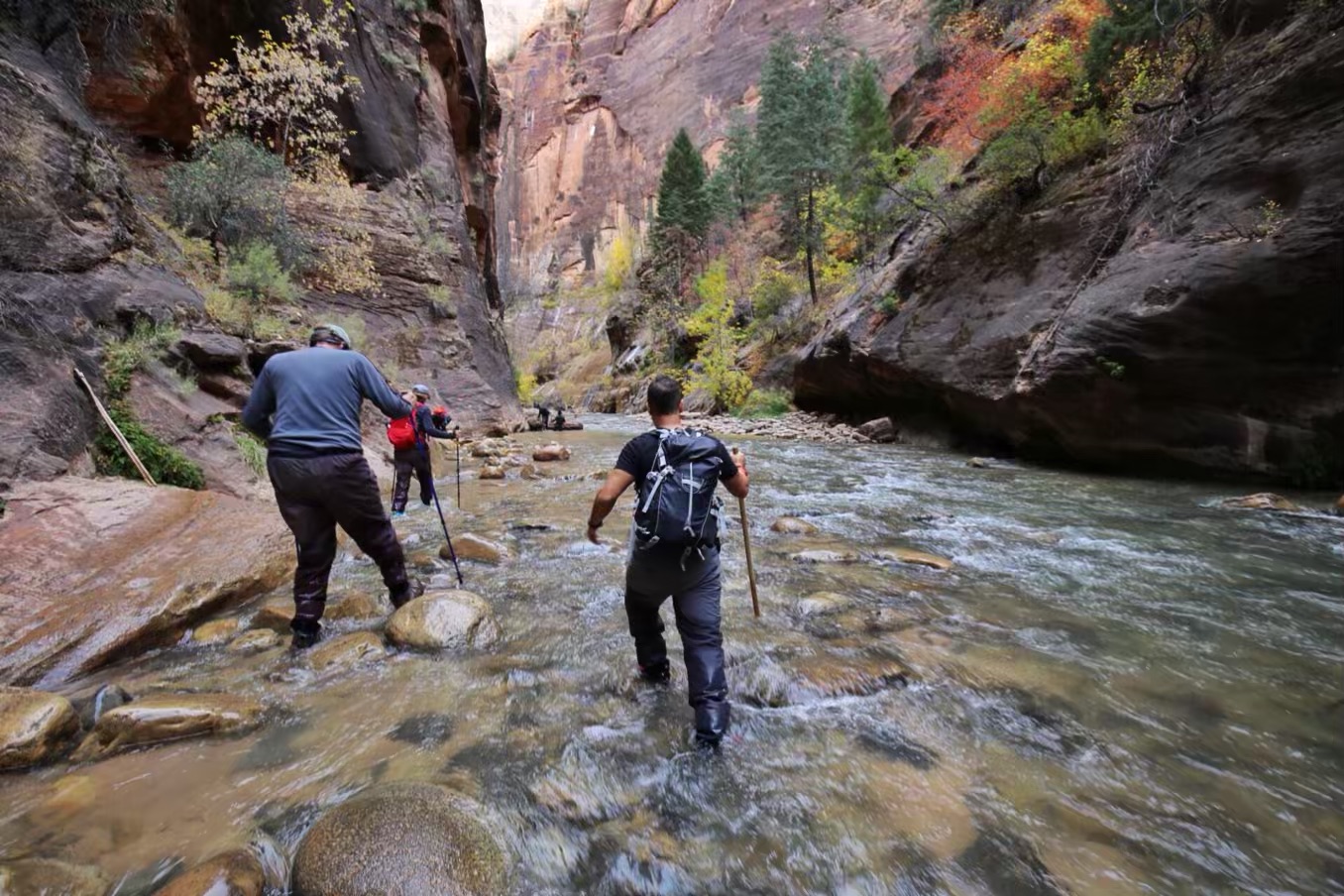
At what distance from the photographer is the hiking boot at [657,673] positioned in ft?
10.9

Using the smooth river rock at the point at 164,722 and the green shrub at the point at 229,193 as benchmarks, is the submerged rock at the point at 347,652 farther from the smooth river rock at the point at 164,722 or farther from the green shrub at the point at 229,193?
the green shrub at the point at 229,193

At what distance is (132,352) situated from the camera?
5.73 meters

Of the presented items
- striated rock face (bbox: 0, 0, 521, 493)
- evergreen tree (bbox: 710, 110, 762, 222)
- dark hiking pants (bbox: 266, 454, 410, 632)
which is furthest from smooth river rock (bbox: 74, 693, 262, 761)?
evergreen tree (bbox: 710, 110, 762, 222)

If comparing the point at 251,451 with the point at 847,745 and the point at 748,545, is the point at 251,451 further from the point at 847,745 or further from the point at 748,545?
the point at 847,745

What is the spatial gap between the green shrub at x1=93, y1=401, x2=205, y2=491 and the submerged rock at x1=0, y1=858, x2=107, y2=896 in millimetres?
4232

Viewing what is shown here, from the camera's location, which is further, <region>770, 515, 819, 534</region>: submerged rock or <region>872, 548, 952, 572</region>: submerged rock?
<region>770, 515, 819, 534</region>: submerged rock

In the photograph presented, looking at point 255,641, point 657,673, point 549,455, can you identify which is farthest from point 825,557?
point 549,455

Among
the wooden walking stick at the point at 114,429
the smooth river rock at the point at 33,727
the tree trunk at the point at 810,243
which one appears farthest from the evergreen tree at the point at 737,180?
the smooth river rock at the point at 33,727

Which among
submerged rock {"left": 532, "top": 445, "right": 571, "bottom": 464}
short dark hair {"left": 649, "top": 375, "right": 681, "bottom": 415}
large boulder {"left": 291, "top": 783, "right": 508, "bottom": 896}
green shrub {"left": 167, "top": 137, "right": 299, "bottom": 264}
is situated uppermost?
green shrub {"left": 167, "top": 137, "right": 299, "bottom": 264}

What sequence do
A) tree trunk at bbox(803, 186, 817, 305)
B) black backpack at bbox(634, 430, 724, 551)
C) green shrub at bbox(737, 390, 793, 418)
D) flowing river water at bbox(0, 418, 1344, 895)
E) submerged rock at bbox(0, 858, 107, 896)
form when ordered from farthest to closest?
1. tree trunk at bbox(803, 186, 817, 305)
2. green shrub at bbox(737, 390, 793, 418)
3. black backpack at bbox(634, 430, 724, 551)
4. flowing river water at bbox(0, 418, 1344, 895)
5. submerged rock at bbox(0, 858, 107, 896)

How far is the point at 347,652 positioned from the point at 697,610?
7.20 ft

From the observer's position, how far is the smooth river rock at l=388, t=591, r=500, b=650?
3688mm

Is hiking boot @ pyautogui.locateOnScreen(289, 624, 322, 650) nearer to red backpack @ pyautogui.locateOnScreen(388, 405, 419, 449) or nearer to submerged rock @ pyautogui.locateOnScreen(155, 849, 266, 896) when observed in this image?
submerged rock @ pyautogui.locateOnScreen(155, 849, 266, 896)

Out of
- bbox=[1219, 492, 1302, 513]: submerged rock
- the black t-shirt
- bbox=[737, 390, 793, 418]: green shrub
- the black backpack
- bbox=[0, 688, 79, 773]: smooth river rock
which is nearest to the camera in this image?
bbox=[0, 688, 79, 773]: smooth river rock
